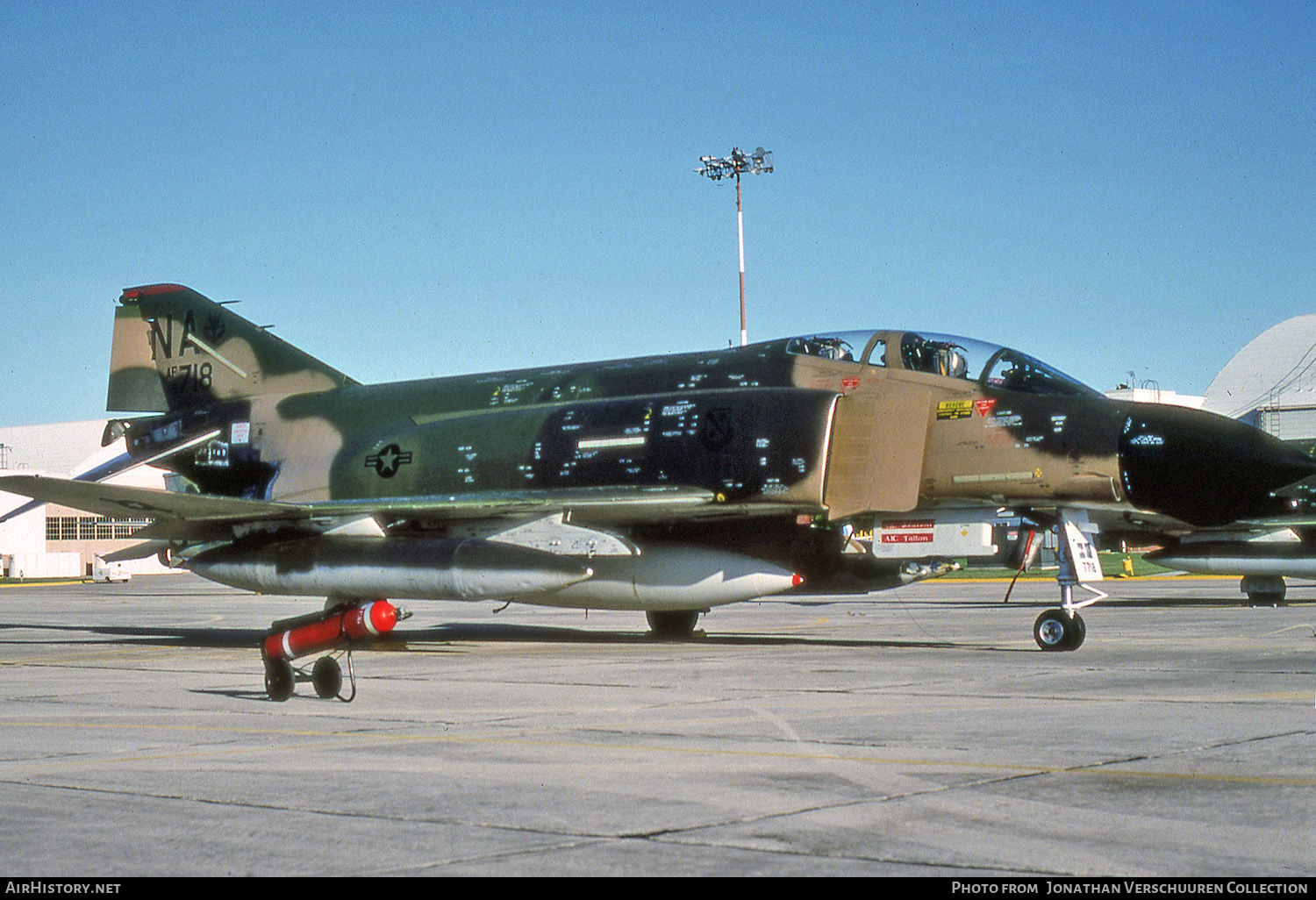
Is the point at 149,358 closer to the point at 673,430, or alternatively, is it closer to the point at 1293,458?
the point at 673,430

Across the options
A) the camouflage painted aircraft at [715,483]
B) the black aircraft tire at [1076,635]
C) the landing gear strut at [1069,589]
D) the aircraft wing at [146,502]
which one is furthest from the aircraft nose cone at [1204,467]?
the aircraft wing at [146,502]

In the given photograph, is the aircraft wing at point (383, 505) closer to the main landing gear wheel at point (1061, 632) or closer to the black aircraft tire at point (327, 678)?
the main landing gear wheel at point (1061, 632)

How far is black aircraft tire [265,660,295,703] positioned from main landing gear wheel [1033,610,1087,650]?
7.70m

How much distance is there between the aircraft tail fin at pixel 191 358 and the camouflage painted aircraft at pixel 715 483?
1874 mm

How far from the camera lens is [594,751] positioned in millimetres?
7586

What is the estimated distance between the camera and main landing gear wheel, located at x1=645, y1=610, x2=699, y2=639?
60.5ft

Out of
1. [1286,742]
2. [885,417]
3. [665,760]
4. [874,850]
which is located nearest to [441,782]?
[665,760]

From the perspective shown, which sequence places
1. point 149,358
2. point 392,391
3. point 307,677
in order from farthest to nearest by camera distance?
point 149,358 < point 392,391 < point 307,677

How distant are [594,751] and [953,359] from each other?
8.99 m

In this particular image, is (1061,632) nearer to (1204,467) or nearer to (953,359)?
(1204,467)

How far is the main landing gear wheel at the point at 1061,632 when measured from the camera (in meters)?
14.1

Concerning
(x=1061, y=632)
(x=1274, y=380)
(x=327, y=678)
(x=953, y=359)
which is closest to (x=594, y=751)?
(x=327, y=678)

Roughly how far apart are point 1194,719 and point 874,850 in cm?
442

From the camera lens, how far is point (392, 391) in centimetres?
1991
